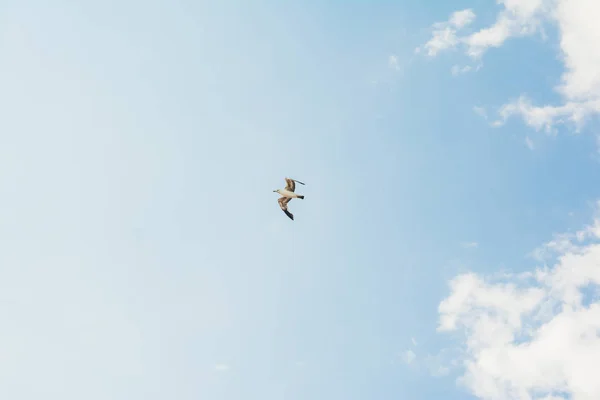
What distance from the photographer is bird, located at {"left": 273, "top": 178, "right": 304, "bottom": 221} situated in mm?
73812

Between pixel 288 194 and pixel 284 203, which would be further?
pixel 284 203

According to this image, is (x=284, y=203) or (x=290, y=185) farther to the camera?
(x=284, y=203)

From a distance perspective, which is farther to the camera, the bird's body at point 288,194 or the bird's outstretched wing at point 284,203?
the bird's outstretched wing at point 284,203

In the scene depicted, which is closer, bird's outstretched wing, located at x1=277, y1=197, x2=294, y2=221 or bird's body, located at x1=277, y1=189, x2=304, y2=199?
bird's body, located at x1=277, y1=189, x2=304, y2=199

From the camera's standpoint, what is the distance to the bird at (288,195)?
73812 millimetres

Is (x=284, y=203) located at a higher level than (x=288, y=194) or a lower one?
lower

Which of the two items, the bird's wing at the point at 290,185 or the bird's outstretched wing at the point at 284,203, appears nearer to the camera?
the bird's wing at the point at 290,185

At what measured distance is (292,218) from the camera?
7588cm

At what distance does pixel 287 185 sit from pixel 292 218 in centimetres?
438

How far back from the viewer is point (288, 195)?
247ft

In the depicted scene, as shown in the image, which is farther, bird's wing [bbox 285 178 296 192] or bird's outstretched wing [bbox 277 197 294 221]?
bird's outstretched wing [bbox 277 197 294 221]
